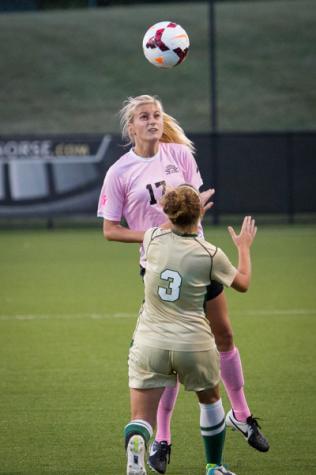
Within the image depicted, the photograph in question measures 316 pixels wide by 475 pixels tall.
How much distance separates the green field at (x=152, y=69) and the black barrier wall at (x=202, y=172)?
909 cm

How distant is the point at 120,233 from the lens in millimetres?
6066

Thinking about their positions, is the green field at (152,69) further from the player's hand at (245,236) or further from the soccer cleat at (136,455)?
the soccer cleat at (136,455)

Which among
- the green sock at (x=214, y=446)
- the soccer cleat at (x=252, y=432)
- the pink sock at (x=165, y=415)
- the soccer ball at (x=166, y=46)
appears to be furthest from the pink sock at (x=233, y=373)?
the soccer ball at (x=166, y=46)

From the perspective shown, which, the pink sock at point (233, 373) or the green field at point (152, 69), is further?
the green field at point (152, 69)

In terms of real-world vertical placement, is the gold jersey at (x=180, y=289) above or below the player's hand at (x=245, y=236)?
below

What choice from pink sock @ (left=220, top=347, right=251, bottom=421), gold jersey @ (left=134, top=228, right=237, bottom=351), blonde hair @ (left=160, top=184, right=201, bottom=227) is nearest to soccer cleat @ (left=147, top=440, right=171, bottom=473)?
pink sock @ (left=220, top=347, right=251, bottom=421)

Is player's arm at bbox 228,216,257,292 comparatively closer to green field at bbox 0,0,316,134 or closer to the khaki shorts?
the khaki shorts

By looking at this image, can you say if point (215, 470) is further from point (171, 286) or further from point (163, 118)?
point (163, 118)

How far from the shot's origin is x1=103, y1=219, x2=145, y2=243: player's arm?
5945 mm

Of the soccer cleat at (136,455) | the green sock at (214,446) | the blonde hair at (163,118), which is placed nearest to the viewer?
the soccer cleat at (136,455)

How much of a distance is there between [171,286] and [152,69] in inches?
1238

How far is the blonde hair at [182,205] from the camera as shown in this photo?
5.05 meters

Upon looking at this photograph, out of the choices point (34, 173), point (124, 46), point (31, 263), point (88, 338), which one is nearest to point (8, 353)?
point (88, 338)

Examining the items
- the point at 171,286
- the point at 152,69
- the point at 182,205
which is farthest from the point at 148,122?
the point at 152,69
